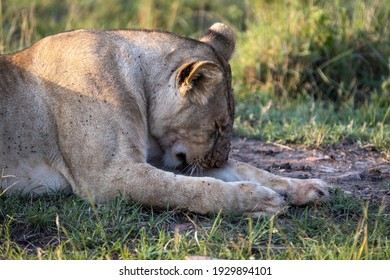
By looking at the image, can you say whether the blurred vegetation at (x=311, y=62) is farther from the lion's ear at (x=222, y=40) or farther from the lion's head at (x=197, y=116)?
the lion's head at (x=197, y=116)

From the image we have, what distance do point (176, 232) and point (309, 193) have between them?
0.98 metres

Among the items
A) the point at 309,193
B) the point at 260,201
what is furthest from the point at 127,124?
the point at 309,193

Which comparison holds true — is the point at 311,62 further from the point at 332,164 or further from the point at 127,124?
the point at 127,124

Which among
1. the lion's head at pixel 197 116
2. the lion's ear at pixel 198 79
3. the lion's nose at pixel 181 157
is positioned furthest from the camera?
the lion's nose at pixel 181 157

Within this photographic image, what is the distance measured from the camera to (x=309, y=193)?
423 centimetres

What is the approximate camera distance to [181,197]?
4.02m

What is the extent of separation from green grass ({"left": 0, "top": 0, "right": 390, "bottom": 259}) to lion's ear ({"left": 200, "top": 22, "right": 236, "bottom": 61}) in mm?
1149

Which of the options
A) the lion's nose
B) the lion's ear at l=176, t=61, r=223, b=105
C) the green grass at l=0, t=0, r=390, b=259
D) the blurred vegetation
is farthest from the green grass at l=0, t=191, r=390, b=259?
the blurred vegetation

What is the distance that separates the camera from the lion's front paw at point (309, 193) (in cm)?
422

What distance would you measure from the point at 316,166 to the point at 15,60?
82.2 inches

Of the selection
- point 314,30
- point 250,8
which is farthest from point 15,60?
point 250,8

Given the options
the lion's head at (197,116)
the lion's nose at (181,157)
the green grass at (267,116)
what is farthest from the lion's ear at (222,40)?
the green grass at (267,116)
